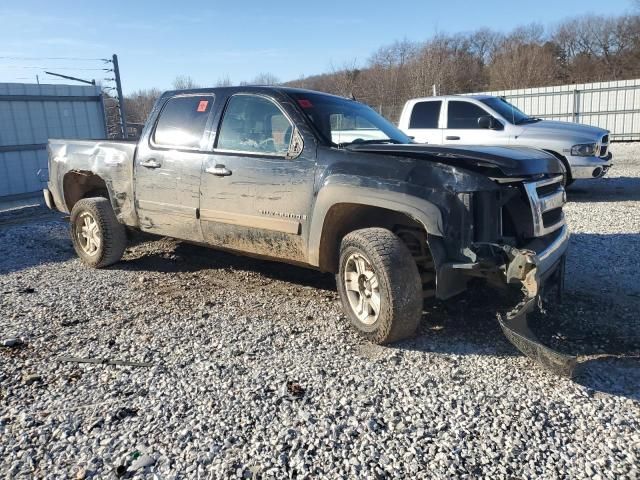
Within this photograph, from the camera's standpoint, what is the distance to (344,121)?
482cm

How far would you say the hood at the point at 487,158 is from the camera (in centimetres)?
361

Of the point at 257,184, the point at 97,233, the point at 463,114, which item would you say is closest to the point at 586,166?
the point at 463,114

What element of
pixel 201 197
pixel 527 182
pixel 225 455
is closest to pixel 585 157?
pixel 527 182

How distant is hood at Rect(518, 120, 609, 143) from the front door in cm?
698

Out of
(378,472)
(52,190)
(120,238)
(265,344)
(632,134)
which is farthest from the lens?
(632,134)

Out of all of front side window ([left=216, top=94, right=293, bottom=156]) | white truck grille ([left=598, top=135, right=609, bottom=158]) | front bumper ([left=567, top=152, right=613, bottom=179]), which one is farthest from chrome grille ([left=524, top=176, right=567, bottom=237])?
white truck grille ([left=598, top=135, right=609, bottom=158])

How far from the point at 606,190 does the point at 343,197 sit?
359 inches

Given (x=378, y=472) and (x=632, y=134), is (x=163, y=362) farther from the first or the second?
(x=632, y=134)

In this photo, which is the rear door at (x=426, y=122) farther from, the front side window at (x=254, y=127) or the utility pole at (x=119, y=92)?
the utility pole at (x=119, y=92)

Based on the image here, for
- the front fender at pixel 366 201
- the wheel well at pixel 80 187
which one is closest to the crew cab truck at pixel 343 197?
the front fender at pixel 366 201

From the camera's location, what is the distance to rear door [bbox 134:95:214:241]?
16.6 ft

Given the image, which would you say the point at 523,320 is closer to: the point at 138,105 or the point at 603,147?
the point at 603,147

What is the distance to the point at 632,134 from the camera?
22.5m

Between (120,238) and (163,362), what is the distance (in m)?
2.77
